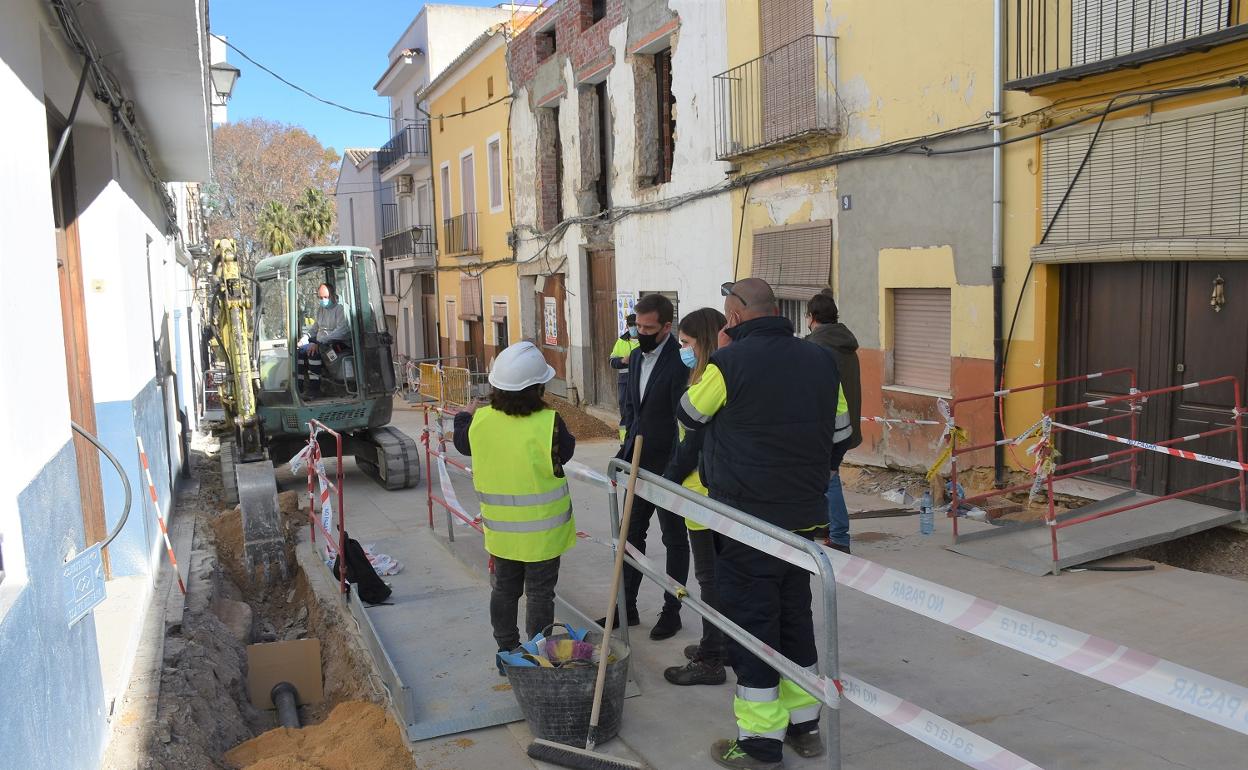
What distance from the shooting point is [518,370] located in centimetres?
420

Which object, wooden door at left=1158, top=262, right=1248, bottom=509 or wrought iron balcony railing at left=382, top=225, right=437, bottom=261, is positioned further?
wrought iron balcony railing at left=382, top=225, right=437, bottom=261

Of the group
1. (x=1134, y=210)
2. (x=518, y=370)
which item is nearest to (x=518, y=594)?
(x=518, y=370)

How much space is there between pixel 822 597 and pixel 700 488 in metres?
1.66

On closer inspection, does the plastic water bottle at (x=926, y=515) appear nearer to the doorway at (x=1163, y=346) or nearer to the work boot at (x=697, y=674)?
the doorway at (x=1163, y=346)

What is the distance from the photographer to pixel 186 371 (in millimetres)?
15250

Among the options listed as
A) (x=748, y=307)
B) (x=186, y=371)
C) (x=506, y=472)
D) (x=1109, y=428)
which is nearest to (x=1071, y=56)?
(x=1109, y=428)

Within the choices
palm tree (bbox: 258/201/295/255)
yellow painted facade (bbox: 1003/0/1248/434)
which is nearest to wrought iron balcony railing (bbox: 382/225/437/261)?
palm tree (bbox: 258/201/295/255)

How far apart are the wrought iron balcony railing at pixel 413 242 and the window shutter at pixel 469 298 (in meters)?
2.60

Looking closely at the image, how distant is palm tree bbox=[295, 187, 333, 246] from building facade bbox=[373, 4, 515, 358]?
23.7 feet

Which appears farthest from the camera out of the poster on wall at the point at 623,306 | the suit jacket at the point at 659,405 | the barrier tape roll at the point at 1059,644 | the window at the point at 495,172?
the window at the point at 495,172

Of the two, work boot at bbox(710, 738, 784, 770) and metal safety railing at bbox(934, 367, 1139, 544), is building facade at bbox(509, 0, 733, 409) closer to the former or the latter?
metal safety railing at bbox(934, 367, 1139, 544)

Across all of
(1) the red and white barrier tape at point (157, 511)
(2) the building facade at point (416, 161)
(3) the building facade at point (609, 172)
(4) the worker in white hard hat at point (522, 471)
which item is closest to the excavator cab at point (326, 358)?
(1) the red and white barrier tape at point (157, 511)

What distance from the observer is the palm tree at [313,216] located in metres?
37.6

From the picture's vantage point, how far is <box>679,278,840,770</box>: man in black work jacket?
3576 mm
